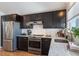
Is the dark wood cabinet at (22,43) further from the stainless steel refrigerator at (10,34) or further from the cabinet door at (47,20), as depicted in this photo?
the cabinet door at (47,20)

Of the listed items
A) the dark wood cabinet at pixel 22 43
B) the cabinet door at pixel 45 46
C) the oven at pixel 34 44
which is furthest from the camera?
the dark wood cabinet at pixel 22 43

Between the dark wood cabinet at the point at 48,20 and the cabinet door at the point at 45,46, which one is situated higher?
the dark wood cabinet at the point at 48,20

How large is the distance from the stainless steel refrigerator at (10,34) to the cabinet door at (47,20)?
1365 millimetres

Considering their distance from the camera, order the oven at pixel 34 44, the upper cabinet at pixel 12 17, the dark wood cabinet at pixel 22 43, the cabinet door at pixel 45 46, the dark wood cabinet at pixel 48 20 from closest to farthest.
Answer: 1. the cabinet door at pixel 45 46
2. the oven at pixel 34 44
3. the dark wood cabinet at pixel 48 20
4. the dark wood cabinet at pixel 22 43
5. the upper cabinet at pixel 12 17

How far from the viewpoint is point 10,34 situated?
5023mm

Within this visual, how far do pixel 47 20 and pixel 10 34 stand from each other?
1.83 meters

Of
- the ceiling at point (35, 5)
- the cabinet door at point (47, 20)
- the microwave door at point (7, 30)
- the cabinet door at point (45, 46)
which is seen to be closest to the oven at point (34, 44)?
the cabinet door at point (45, 46)

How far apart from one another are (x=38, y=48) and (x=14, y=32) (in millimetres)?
1382

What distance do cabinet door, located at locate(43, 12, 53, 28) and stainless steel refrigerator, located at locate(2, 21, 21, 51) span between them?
1365 millimetres

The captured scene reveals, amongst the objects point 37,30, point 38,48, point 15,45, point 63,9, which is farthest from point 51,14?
point 15,45

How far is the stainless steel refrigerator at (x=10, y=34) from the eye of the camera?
498cm

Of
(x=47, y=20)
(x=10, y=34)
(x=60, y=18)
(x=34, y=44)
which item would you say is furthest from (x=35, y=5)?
(x=10, y=34)

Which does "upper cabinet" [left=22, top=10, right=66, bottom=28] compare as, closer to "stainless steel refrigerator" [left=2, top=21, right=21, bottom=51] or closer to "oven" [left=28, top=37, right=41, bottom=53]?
"oven" [left=28, top=37, right=41, bottom=53]

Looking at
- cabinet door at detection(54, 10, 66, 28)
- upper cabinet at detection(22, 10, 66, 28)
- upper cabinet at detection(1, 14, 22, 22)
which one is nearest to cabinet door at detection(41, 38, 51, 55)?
upper cabinet at detection(22, 10, 66, 28)
